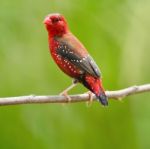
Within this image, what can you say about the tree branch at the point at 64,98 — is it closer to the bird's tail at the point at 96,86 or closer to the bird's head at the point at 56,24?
the bird's tail at the point at 96,86

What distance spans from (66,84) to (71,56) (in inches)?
7.9

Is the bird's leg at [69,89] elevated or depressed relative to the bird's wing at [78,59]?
depressed

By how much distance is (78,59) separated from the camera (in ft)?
11.6

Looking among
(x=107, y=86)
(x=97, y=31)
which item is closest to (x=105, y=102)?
(x=107, y=86)

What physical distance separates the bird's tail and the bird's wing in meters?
0.04

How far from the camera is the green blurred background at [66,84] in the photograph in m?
3.16

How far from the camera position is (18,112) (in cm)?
323

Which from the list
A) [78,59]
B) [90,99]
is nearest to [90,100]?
[90,99]

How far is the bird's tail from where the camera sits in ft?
10.8

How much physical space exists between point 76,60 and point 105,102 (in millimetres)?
434

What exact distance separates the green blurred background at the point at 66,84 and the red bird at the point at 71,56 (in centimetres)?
6

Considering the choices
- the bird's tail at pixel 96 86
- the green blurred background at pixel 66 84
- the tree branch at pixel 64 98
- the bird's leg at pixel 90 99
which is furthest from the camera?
the bird's leg at pixel 90 99

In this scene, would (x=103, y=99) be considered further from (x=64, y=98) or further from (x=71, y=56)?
(x=71, y=56)

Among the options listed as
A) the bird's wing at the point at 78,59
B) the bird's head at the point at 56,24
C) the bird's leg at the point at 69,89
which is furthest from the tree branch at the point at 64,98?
the bird's head at the point at 56,24
